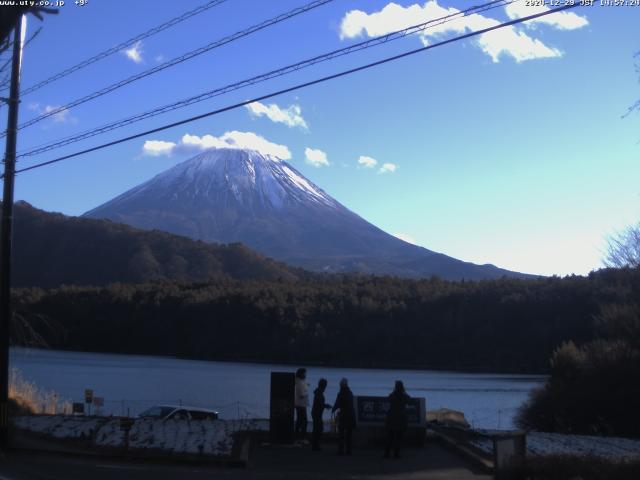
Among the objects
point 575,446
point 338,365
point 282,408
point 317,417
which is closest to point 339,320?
point 338,365

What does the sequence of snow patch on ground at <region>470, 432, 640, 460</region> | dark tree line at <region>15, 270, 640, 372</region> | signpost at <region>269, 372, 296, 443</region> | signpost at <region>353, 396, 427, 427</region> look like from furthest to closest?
→ dark tree line at <region>15, 270, 640, 372</region>
signpost at <region>353, 396, 427, 427</region>
signpost at <region>269, 372, 296, 443</region>
snow patch on ground at <region>470, 432, 640, 460</region>

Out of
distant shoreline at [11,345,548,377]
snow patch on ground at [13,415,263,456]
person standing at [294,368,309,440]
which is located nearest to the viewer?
snow patch on ground at [13,415,263,456]

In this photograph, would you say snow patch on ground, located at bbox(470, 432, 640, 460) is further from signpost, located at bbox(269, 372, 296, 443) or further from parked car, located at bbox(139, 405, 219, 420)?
parked car, located at bbox(139, 405, 219, 420)

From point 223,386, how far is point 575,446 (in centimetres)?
3243

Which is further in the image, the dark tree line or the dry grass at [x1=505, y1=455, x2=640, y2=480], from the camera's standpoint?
the dark tree line

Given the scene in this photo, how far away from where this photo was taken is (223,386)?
157 ft

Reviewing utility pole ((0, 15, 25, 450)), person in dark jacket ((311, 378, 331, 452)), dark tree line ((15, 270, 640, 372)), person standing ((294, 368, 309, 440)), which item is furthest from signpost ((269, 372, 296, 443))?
dark tree line ((15, 270, 640, 372))

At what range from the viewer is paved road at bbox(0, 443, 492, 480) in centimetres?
1373

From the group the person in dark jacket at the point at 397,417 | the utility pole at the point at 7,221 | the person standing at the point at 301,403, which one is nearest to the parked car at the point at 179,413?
the person standing at the point at 301,403

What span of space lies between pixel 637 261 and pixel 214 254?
103412 millimetres

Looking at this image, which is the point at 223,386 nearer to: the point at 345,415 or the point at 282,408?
the point at 282,408

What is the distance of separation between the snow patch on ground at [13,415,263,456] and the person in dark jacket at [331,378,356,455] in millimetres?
2151

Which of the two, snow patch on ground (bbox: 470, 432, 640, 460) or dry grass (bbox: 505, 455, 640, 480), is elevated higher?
dry grass (bbox: 505, 455, 640, 480)

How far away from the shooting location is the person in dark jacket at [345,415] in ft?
52.0
